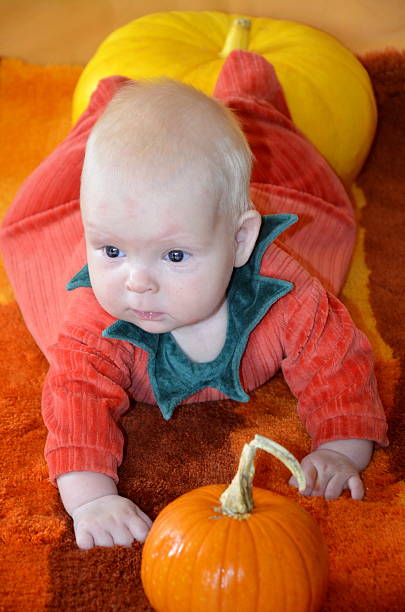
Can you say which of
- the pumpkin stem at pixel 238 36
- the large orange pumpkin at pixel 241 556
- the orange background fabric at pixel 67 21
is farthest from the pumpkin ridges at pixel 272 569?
the orange background fabric at pixel 67 21

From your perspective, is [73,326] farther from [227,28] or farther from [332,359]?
[227,28]

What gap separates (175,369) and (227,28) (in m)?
1.18

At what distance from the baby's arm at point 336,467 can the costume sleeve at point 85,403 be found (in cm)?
25

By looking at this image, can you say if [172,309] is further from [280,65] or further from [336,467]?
[280,65]

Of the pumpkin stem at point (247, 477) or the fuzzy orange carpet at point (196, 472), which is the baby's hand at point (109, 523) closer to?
the fuzzy orange carpet at point (196, 472)

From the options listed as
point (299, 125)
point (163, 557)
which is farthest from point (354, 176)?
point (163, 557)

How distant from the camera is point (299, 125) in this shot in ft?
5.74

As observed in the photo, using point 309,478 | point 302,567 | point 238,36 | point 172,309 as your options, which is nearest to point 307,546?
point 302,567

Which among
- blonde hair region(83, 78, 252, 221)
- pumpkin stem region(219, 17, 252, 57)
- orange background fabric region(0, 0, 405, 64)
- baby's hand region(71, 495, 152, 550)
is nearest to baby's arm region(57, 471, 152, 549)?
baby's hand region(71, 495, 152, 550)

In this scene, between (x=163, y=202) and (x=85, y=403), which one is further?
(x=85, y=403)

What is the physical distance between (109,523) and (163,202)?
15.3 inches

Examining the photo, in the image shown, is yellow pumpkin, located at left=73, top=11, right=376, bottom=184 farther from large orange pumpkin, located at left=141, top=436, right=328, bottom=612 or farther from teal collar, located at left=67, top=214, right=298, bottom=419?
large orange pumpkin, located at left=141, top=436, right=328, bottom=612

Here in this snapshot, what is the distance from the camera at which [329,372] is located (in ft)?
3.66

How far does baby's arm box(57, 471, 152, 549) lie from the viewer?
944 millimetres
